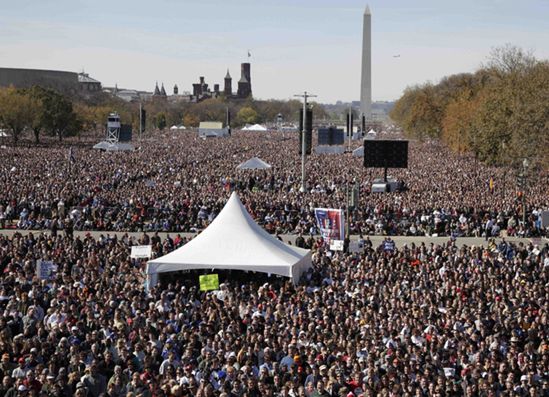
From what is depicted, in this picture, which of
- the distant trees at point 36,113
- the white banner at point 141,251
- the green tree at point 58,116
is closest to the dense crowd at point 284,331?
the white banner at point 141,251

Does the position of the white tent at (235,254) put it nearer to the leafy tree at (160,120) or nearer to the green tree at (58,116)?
the green tree at (58,116)

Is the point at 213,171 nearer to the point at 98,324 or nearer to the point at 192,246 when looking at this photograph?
the point at 192,246

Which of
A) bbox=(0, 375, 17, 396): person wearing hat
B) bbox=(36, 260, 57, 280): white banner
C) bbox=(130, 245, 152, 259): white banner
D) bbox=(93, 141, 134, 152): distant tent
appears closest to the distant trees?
bbox=(93, 141, 134, 152): distant tent

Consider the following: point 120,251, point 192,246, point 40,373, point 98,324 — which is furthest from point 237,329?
point 120,251

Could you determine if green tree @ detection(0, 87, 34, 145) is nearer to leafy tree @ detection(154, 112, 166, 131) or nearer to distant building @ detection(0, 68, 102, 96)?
leafy tree @ detection(154, 112, 166, 131)

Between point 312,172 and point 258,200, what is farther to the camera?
point 312,172

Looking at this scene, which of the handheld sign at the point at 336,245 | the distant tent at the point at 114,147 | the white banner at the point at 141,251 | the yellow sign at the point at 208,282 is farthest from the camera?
the distant tent at the point at 114,147

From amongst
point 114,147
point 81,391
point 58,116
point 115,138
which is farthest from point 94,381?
point 58,116
